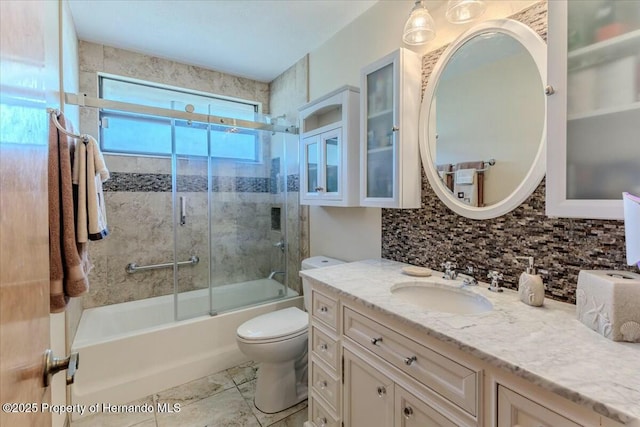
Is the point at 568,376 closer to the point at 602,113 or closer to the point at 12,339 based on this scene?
the point at 602,113

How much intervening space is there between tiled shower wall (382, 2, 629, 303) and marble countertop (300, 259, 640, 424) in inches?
4.8

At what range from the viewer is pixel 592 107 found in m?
0.87

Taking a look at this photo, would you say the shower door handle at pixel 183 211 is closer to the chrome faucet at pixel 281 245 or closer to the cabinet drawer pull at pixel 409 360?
the chrome faucet at pixel 281 245

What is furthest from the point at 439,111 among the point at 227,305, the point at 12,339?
the point at 227,305

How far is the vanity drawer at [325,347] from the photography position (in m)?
1.33

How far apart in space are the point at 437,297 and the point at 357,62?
1.66m

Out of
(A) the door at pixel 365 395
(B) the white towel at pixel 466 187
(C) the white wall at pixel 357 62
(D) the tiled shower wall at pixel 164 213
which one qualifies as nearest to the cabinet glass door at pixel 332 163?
(C) the white wall at pixel 357 62

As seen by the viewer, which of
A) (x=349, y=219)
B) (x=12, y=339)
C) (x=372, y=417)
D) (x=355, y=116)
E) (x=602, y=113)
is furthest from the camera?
(x=349, y=219)

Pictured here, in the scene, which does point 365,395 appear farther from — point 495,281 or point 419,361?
point 495,281

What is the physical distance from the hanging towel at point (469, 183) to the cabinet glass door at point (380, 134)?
1.07 feet

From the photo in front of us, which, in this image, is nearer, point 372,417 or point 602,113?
point 602,113

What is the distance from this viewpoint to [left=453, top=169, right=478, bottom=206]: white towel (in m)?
1.36

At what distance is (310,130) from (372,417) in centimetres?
191

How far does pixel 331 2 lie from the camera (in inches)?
75.6
